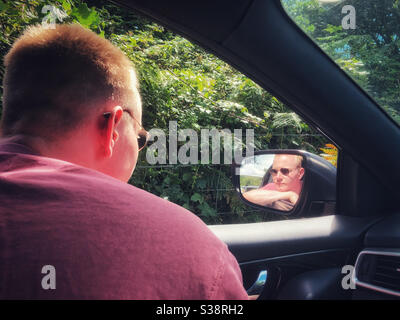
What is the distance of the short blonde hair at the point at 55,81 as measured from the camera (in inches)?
47.8

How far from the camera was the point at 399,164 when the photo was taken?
1.98m

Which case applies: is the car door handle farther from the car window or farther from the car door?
the car window

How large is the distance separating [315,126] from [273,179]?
0.59 meters

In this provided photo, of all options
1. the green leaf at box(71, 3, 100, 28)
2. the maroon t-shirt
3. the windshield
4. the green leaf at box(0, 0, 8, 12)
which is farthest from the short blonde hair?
the green leaf at box(71, 3, 100, 28)

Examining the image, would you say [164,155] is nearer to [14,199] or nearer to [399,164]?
[399,164]

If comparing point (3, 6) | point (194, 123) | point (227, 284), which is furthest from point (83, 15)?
point (227, 284)

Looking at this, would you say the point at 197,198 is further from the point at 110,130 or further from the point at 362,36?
the point at 110,130

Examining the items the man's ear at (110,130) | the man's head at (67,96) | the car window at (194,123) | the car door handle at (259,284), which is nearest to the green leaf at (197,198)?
the car window at (194,123)

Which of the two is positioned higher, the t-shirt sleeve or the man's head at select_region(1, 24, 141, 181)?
the man's head at select_region(1, 24, 141, 181)

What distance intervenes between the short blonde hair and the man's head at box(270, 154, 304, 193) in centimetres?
135

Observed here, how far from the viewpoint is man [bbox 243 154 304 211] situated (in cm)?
229

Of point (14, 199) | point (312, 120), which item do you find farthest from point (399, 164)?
point (14, 199)

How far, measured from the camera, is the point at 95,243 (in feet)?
2.56
